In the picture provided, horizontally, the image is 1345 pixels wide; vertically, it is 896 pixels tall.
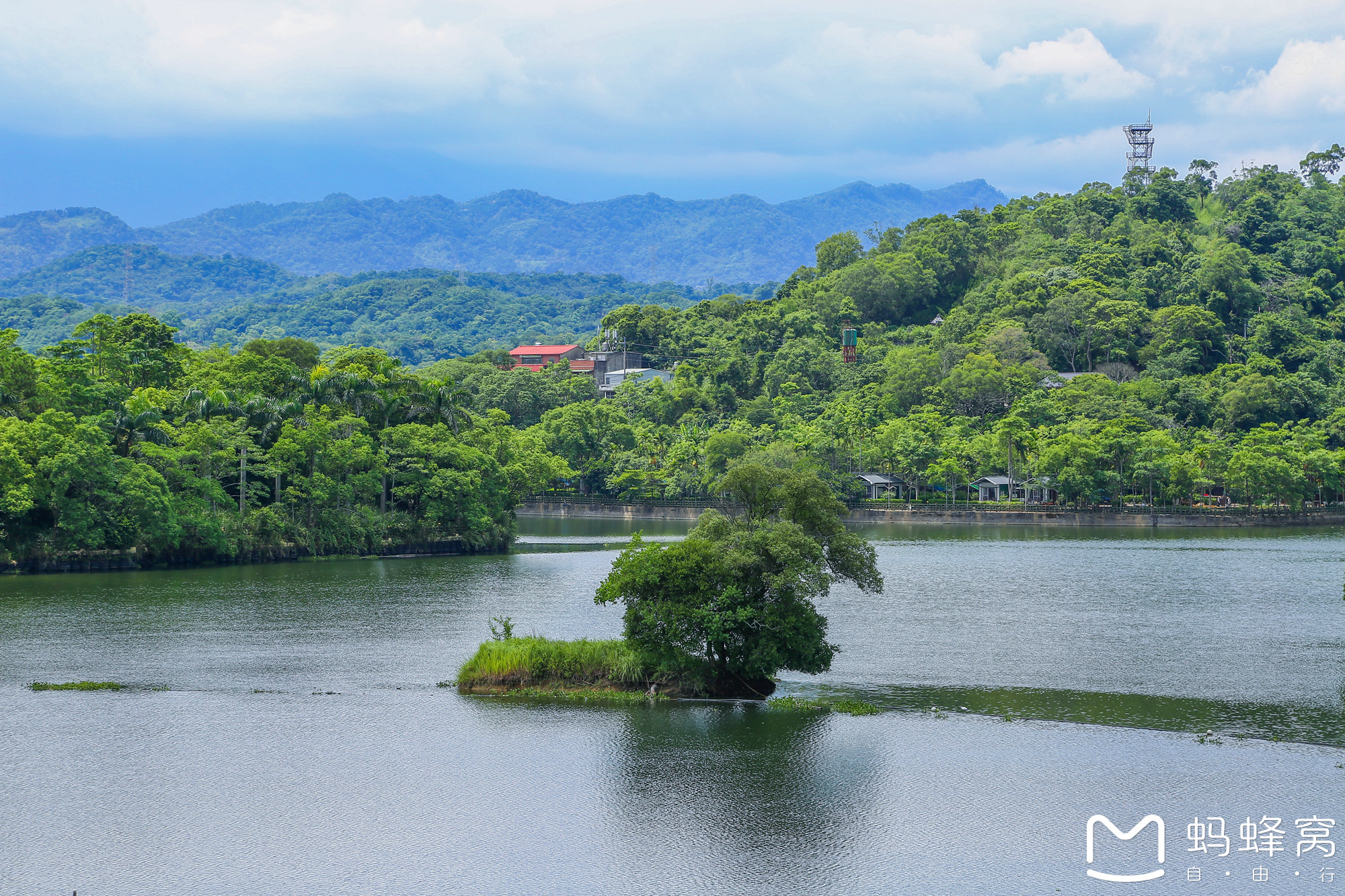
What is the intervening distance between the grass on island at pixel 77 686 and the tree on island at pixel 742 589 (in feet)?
35.5

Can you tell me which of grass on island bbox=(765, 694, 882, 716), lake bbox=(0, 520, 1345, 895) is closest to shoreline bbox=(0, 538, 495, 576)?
lake bbox=(0, 520, 1345, 895)

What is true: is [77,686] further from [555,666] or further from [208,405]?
[208,405]

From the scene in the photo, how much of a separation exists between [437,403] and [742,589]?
130ft

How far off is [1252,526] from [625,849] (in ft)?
245

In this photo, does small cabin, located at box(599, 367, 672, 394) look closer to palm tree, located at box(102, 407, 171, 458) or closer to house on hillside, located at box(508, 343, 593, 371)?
house on hillside, located at box(508, 343, 593, 371)

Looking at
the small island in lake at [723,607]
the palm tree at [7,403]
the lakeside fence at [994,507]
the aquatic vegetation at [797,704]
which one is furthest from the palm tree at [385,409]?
the aquatic vegetation at [797,704]

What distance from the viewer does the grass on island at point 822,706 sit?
899 inches

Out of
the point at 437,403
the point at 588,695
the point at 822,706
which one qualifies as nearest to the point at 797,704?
the point at 822,706

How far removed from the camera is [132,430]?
164 feet

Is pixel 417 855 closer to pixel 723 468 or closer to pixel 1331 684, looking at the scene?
pixel 1331 684

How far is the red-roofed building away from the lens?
155 metres

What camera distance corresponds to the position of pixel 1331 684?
2536 centimetres

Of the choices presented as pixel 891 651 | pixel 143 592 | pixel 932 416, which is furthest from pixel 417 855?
pixel 932 416

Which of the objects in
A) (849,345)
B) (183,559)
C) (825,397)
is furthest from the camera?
(849,345)
